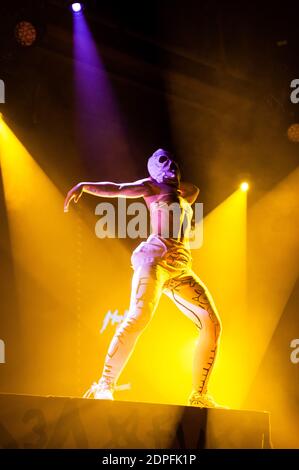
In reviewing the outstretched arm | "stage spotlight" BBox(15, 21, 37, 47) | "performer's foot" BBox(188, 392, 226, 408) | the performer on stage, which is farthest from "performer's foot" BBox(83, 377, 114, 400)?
"stage spotlight" BBox(15, 21, 37, 47)

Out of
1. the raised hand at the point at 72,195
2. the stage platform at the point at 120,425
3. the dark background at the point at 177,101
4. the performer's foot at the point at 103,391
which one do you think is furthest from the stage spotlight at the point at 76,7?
the stage platform at the point at 120,425

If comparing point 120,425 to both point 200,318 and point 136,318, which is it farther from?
point 200,318

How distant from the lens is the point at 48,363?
620 cm

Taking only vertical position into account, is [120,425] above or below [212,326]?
below

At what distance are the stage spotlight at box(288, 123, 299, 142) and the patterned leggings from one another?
397 cm

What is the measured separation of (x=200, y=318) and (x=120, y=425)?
42.1 inches

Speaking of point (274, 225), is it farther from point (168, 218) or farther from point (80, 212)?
point (168, 218)

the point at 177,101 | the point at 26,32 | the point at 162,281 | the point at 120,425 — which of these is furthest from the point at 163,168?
the point at 177,101

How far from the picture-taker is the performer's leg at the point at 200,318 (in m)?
4.08

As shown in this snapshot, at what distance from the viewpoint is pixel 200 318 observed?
4.16 m

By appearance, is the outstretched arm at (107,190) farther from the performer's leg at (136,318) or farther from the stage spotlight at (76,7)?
the stage spotlight at (76,7)

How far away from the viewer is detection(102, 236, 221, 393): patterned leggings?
388 centimetres

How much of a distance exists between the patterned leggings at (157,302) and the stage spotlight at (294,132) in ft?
13.0

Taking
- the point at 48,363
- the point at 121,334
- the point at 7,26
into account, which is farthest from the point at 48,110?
the point at 121,334
